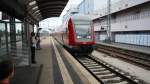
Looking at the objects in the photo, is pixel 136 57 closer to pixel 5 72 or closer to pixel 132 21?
pixel 5 72

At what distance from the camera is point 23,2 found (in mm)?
10406

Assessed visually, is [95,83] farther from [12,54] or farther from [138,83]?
[12,54]

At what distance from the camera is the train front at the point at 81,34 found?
52.5ft

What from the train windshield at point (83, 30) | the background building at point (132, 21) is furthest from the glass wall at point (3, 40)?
the background building at point (132, 21)

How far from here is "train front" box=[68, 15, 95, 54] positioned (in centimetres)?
1599

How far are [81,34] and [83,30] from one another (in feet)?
1.21

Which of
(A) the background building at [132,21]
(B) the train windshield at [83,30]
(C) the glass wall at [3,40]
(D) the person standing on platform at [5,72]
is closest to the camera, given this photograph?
(D) the person standing on platform at [5,72]

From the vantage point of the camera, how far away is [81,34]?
53.3 ft

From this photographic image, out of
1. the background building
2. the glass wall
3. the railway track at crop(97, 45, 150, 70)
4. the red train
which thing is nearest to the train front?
the red train

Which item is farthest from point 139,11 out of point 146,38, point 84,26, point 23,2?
point 23,2

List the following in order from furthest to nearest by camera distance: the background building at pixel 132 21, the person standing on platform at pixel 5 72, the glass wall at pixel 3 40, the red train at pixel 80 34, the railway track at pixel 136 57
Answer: the background building at pixel 132 21
the red train at pixel 80 34
the railway track at pixel 136 57
the glass wall at pixel 3 40
the person standing on platform at pixel 5 72

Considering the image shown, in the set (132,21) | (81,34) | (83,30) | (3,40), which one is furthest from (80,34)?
(132,21)

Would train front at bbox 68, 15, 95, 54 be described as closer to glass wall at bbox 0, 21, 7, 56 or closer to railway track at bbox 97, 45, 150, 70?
railway track at bbox 97, 45, 150, 70

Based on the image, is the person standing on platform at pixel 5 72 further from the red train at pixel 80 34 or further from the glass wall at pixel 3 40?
the red train at pixel 80 34
